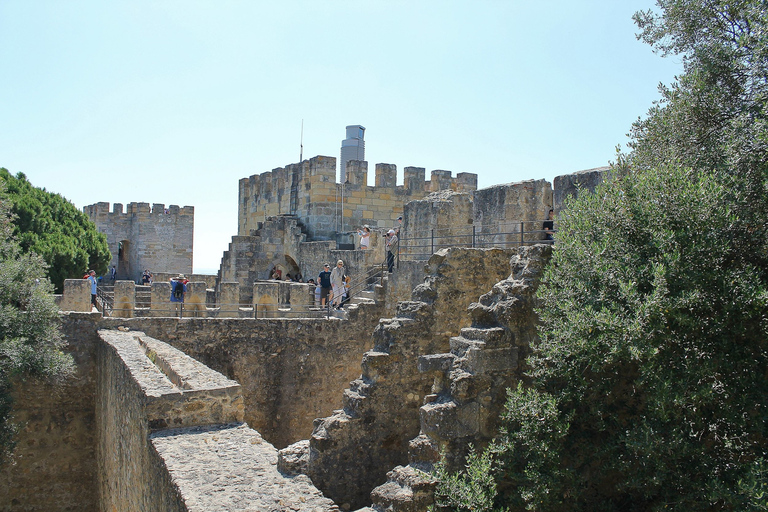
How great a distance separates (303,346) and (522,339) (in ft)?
24.5

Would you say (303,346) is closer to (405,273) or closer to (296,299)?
(296,299)

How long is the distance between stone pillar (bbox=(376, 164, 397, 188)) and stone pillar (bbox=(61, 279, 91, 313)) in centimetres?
943

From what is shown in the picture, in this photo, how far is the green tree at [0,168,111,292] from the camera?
2053cm

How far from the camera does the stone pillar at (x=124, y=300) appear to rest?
12.2 metres

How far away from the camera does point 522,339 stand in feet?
19.5

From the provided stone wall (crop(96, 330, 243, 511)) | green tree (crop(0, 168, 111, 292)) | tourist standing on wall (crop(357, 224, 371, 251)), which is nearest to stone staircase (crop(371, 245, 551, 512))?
stone wall (crop(96, 330, 243, 511))

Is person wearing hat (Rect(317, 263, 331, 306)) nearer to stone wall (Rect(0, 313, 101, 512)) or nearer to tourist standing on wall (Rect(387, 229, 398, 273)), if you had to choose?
tourist standing on wall (Rect(387, 229, 398, 273))

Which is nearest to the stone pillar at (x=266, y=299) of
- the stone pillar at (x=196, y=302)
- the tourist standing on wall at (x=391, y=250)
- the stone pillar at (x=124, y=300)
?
the stone pillar at (x=196, y=302)

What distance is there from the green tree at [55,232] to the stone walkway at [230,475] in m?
15.0

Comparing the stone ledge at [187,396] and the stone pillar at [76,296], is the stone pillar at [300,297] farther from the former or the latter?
the stone ledge at [187,396]

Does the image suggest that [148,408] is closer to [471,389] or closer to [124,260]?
[471,389]

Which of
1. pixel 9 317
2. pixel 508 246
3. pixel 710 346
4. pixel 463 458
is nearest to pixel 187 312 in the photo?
pixel 9 317

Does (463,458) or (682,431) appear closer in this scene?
(682,431)

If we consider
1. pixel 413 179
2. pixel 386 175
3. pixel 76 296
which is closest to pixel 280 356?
pixel 76 296
